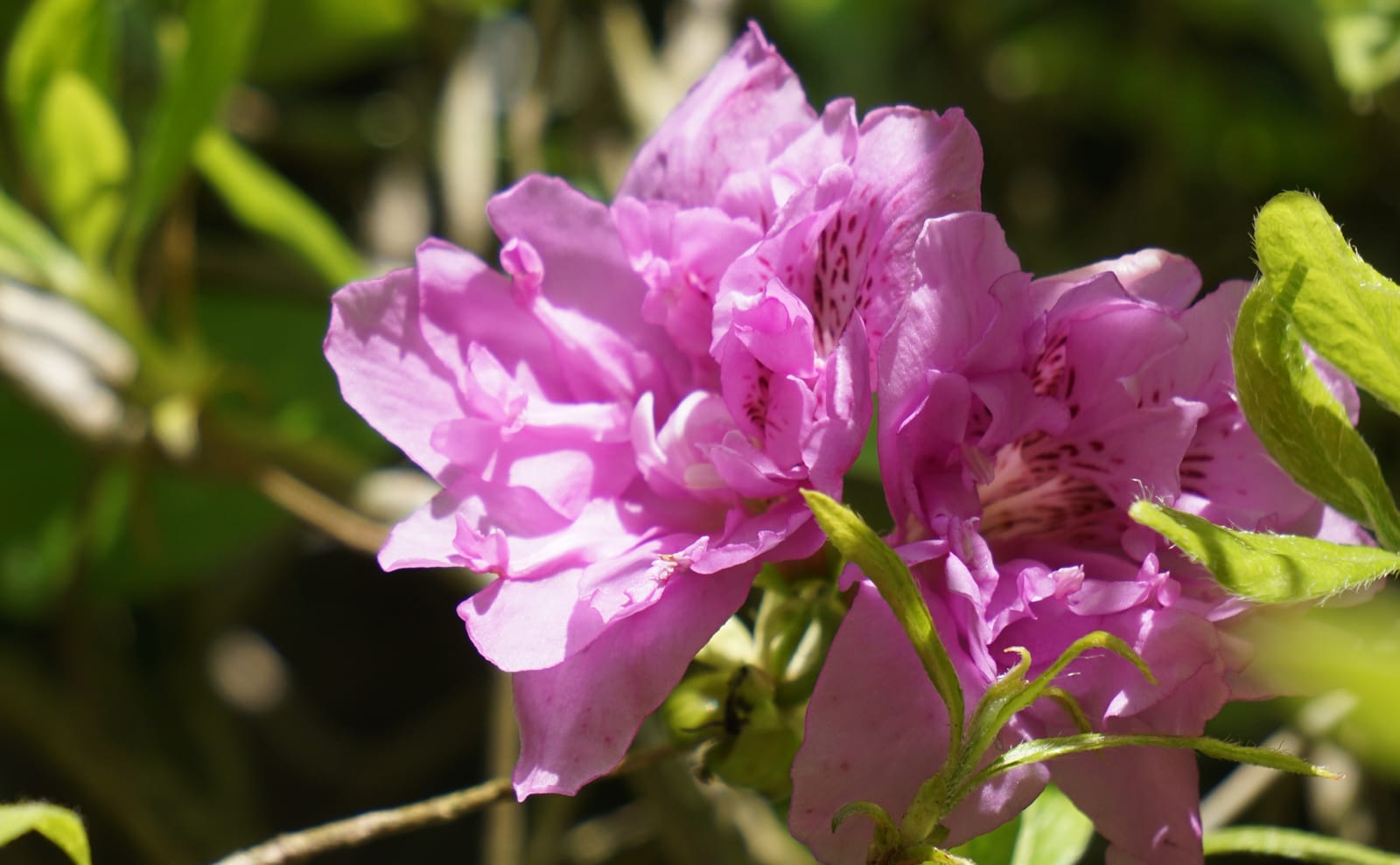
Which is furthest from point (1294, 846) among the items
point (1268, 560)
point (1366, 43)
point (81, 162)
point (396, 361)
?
point (81, 162)

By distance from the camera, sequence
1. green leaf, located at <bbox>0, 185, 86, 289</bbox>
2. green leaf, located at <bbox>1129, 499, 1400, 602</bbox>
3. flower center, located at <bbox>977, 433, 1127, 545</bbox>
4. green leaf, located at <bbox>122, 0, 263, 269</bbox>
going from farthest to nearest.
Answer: green leaf, located at <bbox>0, 185, 86, 289</bbox> < green leaf, located at <bbox>122, 0, 263, 269</bbox> < flower center, located at <bbox>977, 433, 1127, 545</bbox> < green leaf, located at <bbox>1129, 499, 1400, 602</bbox>

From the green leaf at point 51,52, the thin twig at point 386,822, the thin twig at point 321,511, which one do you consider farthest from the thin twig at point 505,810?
the green leaf at point 51,52

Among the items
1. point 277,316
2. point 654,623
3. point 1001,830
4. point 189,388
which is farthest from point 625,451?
point 277,316

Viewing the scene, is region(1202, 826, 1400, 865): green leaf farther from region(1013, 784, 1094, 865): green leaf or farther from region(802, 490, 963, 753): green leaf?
region(802, 490, 963, 753): green leaf

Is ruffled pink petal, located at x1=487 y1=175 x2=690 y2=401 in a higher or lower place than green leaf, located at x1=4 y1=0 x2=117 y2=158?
lower

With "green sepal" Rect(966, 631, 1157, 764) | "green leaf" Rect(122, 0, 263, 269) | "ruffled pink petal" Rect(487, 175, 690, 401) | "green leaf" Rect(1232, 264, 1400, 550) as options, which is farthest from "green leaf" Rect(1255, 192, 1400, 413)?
"green leaf" Rect(122, 0, 263, 269)

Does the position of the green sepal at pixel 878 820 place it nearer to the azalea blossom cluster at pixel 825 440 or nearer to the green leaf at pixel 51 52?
the azalea blossom cluster at pixel 825 440
